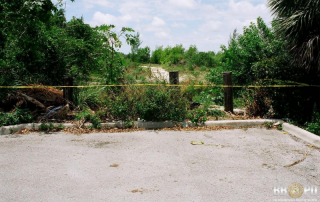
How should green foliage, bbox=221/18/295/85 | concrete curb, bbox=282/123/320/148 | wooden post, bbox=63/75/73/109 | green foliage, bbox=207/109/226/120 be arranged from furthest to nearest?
green foliage, bbox=221/18/295/85 → green foliage, bbox=207/109/226/120 → wooden post, bbox=63/75/73/109 → concrete curb, bbox=282/123/320/148

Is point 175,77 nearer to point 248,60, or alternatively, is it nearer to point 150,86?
point 150,86

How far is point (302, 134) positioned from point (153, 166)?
3.65 metres

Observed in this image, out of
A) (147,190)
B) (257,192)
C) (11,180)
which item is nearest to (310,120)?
(257,192)

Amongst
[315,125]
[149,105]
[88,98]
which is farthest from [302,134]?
[88,98]

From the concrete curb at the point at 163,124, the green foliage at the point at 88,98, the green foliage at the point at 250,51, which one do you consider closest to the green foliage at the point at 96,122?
the concrete curb at the point at 163,124

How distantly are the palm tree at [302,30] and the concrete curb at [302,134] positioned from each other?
1.61 metres

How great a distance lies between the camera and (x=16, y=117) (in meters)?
8.16

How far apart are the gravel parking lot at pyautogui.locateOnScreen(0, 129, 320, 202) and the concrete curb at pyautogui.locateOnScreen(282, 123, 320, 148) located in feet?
0.56

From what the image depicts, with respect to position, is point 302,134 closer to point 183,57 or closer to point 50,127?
point 50,127

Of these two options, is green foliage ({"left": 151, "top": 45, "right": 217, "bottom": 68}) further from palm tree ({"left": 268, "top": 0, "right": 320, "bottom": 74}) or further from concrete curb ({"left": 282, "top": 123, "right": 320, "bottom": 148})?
concrete curb ({"left": 282, "top": 123, "right": 320, "bottom": 148})

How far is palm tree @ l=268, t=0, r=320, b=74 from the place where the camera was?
316 inches

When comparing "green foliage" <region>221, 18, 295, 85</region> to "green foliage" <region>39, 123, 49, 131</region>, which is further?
"green foliage" <region>221, 18, 295, 85</region>

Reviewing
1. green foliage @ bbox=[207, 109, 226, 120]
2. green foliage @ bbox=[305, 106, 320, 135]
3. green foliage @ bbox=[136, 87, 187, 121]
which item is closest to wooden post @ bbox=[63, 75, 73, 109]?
green foliage @ bbox=[136, 87, 187, 121]

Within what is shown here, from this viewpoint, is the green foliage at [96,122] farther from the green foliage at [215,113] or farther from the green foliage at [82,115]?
the green foliage at [215,113]
